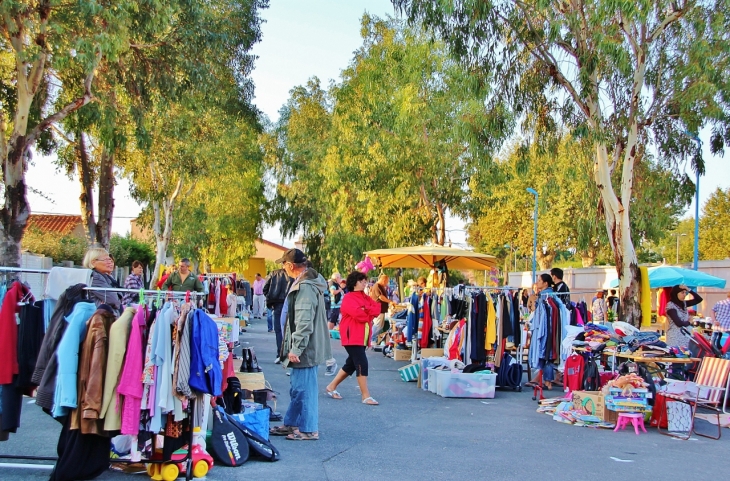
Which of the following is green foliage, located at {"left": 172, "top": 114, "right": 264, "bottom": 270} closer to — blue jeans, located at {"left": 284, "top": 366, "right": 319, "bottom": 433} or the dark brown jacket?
blue jeans, located at {"left": 284, "top": 366, "right": 319, "bottom": 433}

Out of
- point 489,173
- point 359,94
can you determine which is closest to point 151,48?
point 489,173

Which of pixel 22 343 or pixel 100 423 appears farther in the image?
pixel 22 343

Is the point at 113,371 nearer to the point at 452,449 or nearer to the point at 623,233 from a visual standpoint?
the point at 452,449

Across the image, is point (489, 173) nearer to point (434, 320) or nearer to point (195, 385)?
point (434, 320)

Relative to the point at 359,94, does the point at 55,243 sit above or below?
below

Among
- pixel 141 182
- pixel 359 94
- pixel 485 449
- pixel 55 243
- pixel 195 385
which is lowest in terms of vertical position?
pixel 485 449

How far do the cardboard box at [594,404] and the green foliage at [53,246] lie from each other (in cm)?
2804

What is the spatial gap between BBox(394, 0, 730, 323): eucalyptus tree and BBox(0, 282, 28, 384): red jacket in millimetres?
13158

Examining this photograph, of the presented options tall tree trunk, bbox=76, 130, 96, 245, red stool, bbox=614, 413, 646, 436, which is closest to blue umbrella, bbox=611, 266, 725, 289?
red stool, bbox=614, 413, 646, 436

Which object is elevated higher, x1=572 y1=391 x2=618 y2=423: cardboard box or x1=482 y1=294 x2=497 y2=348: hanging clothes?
x1=482 y1=294 x2=497 y2=348: hanging clothes

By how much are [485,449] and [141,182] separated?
27835 millimetres

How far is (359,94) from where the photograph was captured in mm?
35781

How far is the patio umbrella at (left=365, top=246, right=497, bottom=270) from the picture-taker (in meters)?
17.6

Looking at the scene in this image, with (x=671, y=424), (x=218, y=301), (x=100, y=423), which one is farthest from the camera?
(x=218, y=301)
